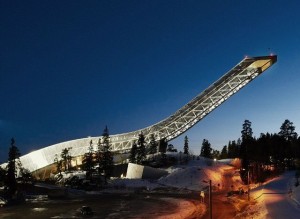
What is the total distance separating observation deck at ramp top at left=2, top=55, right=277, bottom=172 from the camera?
410ft

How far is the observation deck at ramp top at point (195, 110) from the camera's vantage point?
125 m

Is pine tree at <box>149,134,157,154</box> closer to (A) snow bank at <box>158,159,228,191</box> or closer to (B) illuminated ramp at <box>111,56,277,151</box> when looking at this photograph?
(B) illuminated ramp at <box>111,56,277,151</box>

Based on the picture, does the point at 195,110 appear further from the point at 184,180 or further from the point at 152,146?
the point at 184,180

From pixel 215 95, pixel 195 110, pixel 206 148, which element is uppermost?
pixel 215 95

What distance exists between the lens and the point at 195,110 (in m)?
131

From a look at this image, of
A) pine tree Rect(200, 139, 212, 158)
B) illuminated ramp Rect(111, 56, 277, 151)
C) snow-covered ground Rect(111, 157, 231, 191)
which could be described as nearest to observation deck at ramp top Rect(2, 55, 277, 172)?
illuminated ramp Rect(111, 56, 277, 151)

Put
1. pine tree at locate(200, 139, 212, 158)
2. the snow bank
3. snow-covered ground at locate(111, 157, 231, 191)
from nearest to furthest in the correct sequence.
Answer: snow-covered ground at locate(111, 157, 231, 191) < the snow bank < pine tree at locate(200, 139, 212, 158)

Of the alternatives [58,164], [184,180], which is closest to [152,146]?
[58,164]

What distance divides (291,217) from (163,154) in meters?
89.6

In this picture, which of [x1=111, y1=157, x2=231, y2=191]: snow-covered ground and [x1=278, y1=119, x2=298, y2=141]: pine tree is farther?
[x1=278, y1=119, x2=298, y2=141]: pine tree

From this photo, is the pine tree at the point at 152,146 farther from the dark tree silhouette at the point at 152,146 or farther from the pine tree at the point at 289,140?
the pine tree at the point at 289,140

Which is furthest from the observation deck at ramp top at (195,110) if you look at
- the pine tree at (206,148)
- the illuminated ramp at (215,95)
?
the pine tree at (206,148)

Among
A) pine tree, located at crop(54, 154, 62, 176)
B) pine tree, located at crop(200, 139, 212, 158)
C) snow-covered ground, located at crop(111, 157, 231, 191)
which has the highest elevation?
pine tree, located at crop(200, 139, 212, 158)

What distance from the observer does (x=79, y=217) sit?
48688mm
